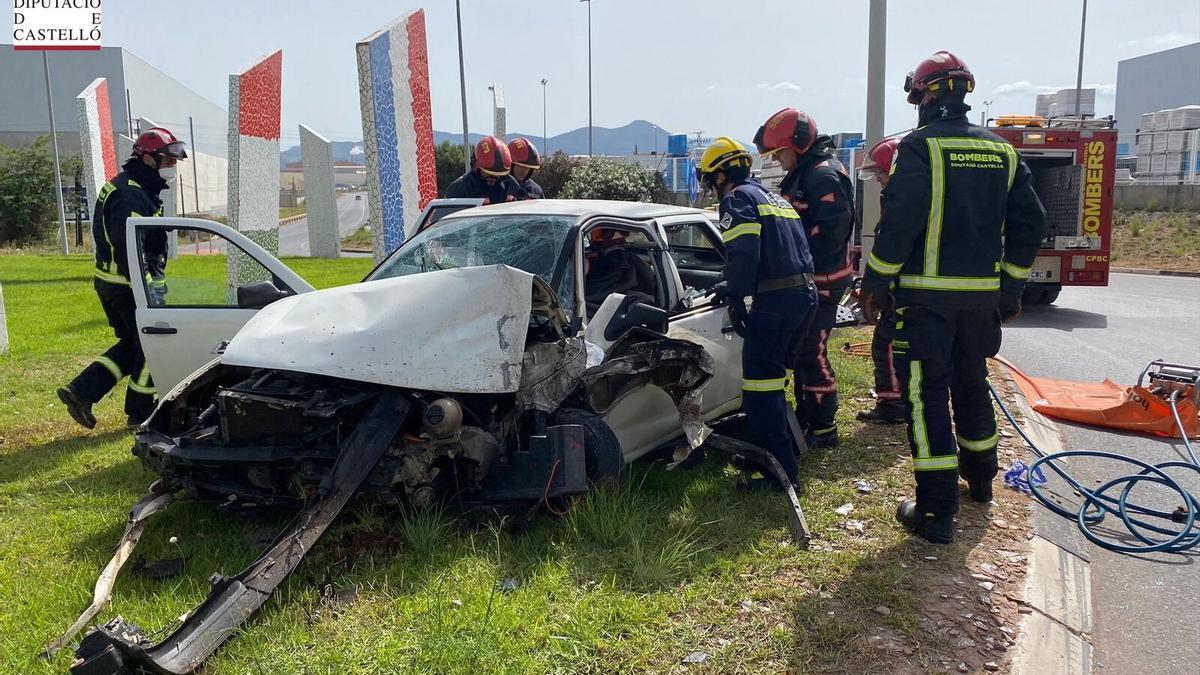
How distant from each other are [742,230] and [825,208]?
127cm

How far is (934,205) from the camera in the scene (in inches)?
155

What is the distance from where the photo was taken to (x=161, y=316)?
5.15 meters

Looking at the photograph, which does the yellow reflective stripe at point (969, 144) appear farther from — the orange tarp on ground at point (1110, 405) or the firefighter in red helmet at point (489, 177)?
the firefighter in red helmet at point (489, 177)

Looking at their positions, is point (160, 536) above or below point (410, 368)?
below

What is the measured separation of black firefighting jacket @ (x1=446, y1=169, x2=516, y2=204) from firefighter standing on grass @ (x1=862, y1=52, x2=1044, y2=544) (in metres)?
4.63

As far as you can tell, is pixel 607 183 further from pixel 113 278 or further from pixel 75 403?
pixel 75 403

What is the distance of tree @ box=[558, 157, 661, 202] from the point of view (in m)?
26.4

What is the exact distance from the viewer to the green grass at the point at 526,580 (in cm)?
294

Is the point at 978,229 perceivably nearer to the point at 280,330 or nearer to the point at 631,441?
the point at 631,441

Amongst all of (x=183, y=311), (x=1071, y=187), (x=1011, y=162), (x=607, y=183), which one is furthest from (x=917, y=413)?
(x=607, y=183)

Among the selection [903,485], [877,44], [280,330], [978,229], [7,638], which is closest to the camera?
[7,638]

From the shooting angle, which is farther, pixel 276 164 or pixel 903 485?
pixel 276 164

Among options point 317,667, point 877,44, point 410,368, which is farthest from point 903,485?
point 877,44

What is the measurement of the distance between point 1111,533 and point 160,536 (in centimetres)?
461
